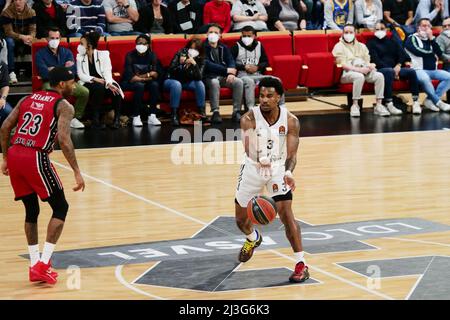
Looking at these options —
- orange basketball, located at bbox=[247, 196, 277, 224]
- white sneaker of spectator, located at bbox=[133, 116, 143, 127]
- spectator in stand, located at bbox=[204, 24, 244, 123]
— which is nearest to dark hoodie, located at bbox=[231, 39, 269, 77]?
spectator in stand, located at bbox=[204, 24, 244, 123]

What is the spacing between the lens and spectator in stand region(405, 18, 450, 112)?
18016mm

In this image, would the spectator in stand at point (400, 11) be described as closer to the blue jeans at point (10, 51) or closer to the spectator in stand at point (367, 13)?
the spectator in stand at point (367, 13)

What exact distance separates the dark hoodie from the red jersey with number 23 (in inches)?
373

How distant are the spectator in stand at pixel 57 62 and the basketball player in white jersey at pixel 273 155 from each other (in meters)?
8.02

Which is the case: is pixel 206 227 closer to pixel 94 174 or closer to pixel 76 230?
pixel 76 230

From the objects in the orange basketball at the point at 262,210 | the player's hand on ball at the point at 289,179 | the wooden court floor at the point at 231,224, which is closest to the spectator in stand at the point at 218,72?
the wooden court floor at the point at 231,224

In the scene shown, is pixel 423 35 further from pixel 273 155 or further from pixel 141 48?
pixel 273 155

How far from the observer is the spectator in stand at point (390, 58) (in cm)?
1802

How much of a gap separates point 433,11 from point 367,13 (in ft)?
5.42

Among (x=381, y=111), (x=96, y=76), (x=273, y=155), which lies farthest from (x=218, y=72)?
(x=273, y=155)

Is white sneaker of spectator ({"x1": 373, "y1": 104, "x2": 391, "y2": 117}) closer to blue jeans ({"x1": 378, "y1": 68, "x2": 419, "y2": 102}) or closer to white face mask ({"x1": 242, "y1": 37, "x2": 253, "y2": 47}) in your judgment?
blue jeans ({"x1": 378, "y1": 68, "x2": 419, "y2": 102})

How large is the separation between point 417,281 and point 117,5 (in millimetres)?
11176

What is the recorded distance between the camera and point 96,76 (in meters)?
16.7

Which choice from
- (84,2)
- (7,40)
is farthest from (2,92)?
(84,2)
